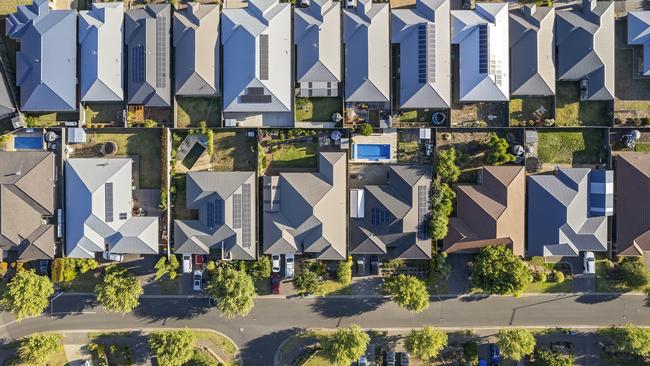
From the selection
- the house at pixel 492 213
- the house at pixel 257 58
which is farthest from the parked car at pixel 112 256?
the house at pixel 492 213

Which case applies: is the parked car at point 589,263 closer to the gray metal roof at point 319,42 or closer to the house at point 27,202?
the gray metal roof at point 319,42

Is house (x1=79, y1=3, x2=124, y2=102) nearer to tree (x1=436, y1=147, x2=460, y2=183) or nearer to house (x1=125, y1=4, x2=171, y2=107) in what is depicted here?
house (x1=125, y1=4, x2=171, y2=107)

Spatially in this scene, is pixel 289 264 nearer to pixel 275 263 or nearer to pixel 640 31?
pixel 275 263

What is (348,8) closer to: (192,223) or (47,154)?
(192,223)

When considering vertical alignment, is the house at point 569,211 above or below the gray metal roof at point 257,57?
below

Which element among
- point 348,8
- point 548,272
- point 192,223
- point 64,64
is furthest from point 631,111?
point 64,64

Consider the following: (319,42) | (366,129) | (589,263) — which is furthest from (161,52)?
(589,263)

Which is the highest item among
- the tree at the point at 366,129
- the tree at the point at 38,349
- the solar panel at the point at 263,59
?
the solar panel at the point at 263,59
